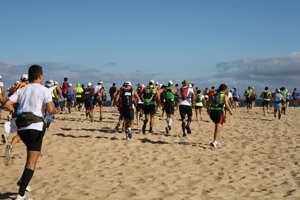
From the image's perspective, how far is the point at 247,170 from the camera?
780cm

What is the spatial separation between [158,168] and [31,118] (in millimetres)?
3741

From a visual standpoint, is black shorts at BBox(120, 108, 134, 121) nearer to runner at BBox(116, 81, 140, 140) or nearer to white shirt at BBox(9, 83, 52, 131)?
runner at BBox(116, 81, 140, 140)

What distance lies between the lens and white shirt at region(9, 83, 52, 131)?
5125 millimetres

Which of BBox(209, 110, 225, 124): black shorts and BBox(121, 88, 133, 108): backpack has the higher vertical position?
BBox(121, 88, 133, 108): backpack

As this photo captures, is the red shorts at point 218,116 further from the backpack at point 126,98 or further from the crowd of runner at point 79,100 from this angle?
the backpack at point 126,98

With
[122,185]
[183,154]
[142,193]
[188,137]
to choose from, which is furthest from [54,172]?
[188,137]

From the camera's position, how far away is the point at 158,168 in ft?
26.3

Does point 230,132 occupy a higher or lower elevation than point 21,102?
lower

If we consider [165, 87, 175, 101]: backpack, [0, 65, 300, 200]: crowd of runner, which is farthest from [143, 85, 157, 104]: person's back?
[165, 87, 175, 101]: backpack

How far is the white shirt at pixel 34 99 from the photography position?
5125 millimetres

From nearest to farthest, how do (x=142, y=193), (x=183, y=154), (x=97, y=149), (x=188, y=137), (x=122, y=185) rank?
1. (x=142, y=193)
2. (x=122, y=185)
3. (x=183, y=154)
4. (x=97, y=149)
5. (x=188, y=137)

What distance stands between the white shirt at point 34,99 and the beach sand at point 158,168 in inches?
63.5

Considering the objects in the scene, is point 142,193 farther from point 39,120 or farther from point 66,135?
point 66,135

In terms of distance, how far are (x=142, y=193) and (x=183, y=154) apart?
381 cm
